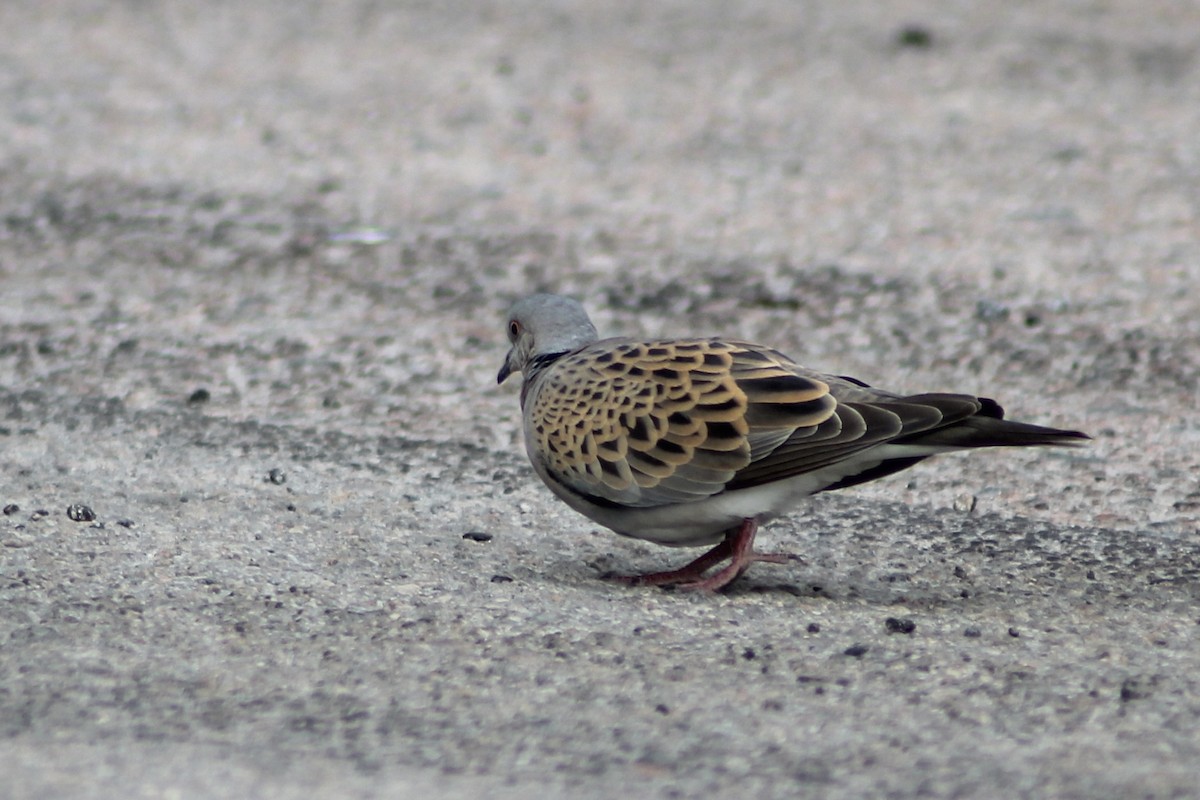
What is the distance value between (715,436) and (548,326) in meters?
0.92

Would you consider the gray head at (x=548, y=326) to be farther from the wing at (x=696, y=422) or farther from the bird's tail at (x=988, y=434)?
the bird's tail at (x=988, y=434)

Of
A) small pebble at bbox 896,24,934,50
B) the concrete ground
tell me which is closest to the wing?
the concrete ground

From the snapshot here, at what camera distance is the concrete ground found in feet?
11.1

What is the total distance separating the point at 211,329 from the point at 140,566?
2.58 metres

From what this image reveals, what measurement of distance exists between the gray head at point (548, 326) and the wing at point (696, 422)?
1.40 feet

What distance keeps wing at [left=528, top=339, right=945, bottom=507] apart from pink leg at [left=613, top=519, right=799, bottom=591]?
8.6 inches

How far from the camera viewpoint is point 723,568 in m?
4.46

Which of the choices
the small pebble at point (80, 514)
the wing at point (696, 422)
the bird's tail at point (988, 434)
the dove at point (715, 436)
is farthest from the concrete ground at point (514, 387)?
the bird's tail at point (988, 434)

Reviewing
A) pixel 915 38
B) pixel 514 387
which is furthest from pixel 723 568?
pixel 915 38

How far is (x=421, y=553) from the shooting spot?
4625 mm

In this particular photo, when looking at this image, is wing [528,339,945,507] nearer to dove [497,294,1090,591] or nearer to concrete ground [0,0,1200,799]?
dove [497,294,1090,591]

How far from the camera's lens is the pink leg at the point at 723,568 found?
435cm

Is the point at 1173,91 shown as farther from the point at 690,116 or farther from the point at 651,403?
the point at 651,403

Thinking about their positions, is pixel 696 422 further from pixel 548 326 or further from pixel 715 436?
pixel 548 326
